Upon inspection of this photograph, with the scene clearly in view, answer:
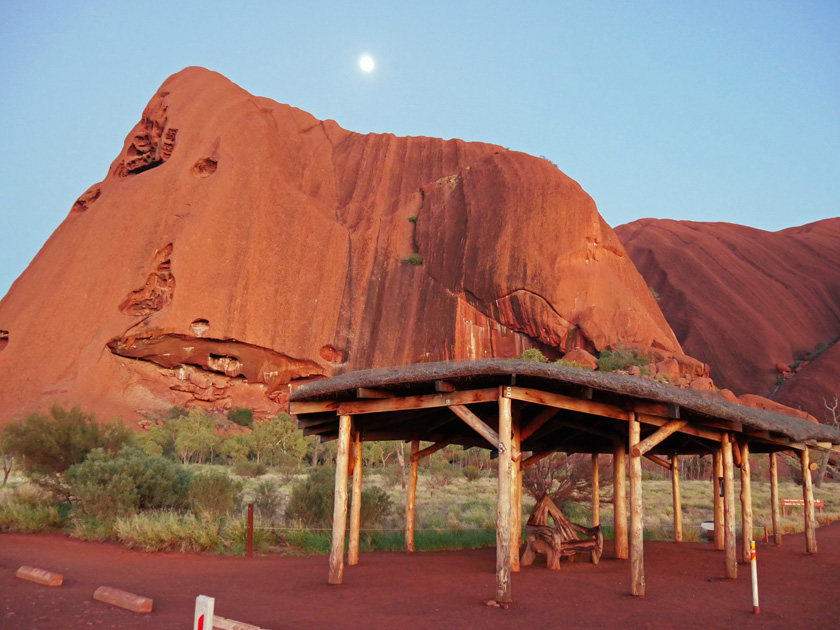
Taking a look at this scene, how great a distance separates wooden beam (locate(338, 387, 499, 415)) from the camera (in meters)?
8.09

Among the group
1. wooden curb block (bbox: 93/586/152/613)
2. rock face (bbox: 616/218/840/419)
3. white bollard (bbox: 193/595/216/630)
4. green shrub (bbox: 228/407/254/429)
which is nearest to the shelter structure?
wooden curb block (bbox: 93/586/152/613)

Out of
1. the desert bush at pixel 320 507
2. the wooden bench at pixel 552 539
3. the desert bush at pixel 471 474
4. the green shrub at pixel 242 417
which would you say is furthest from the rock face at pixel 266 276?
the wooden bench at pixel 552 539

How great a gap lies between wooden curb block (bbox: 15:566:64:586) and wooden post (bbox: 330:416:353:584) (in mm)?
3288

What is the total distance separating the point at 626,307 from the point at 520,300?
26.2ft

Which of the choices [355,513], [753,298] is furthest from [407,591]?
[753,298]

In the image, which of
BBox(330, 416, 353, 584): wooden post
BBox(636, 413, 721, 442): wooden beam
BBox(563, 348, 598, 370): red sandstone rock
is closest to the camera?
BBox(330, 416, 353, 584): wooden post

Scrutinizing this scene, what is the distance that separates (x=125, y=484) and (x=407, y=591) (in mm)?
8068

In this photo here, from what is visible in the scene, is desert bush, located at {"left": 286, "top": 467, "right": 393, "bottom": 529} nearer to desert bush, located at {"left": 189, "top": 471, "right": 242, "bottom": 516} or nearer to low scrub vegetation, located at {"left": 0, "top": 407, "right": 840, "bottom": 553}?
low scrub vegetation, located at {"left": 0, "top": 407, "right": 840, "bottom": 553}

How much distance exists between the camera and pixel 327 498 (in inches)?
583

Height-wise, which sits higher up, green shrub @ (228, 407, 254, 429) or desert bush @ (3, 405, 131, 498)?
green shrub @ (228, 407, 254, 429)

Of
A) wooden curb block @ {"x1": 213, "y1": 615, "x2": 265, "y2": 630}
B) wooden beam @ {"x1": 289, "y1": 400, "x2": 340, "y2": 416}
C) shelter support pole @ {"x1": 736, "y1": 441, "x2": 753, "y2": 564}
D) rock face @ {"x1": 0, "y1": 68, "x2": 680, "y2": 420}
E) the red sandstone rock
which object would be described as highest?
rock face @ {"x1": 0, "y1": 68, "x2": 680, "y2": 420}

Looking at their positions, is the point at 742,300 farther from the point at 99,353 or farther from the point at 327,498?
the point at 327,498

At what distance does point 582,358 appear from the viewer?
4275 centimetres

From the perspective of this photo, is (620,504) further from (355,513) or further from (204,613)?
(204,613)
